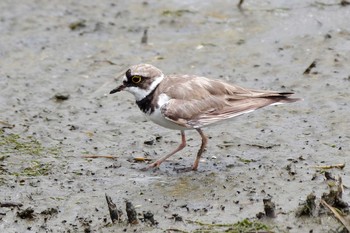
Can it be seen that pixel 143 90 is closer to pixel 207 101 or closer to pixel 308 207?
pixel 207 101

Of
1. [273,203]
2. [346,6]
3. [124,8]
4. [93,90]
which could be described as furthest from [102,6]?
[273,203]

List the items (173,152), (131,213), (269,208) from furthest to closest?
(173,152) < (131,213) < (269,208)

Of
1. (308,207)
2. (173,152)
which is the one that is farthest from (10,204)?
(308,207)

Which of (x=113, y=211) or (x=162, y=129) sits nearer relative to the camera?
(x=113, y=211)

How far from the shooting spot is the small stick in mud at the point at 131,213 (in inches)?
312

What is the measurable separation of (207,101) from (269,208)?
1986 millimetres

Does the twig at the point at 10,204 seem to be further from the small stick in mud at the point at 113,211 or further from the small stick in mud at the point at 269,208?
the small stick in mud at the point at 269,208

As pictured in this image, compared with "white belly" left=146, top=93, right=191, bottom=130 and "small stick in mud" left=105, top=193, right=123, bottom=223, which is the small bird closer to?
"white belly" left=146, top=93, right=191, bottom=130

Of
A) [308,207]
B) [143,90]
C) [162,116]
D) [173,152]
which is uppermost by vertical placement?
[143,90]

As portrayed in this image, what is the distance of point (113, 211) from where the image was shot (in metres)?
7.98

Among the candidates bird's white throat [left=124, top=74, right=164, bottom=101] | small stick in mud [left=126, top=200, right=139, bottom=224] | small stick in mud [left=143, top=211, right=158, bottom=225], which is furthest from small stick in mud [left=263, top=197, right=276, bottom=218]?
bird's white throat [left=124, top=74, right=164, bottom=101]

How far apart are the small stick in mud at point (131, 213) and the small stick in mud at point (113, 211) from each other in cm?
12

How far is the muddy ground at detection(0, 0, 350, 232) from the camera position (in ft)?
27.7

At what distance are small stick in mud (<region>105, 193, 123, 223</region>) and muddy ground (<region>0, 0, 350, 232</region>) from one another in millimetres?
81
